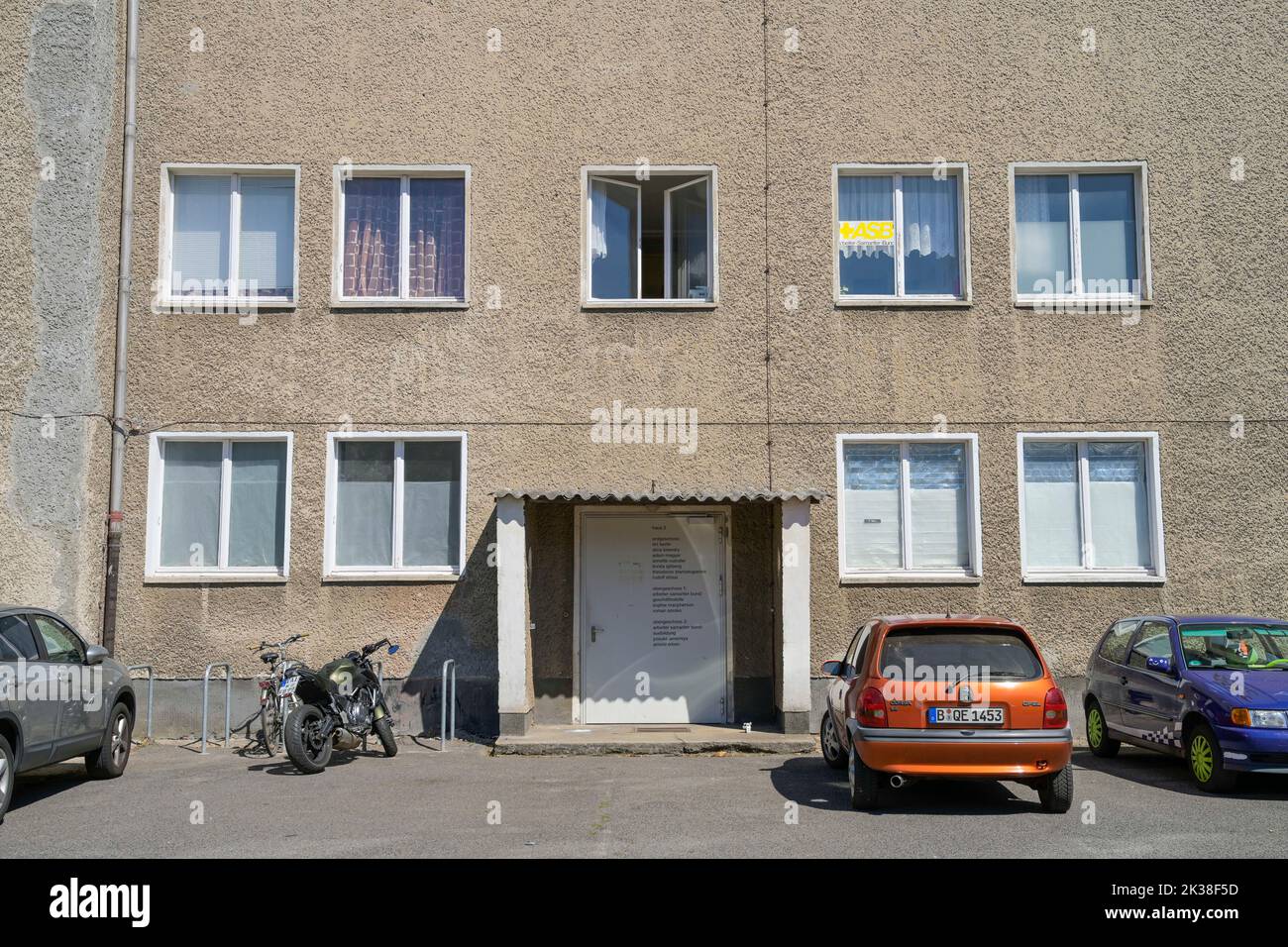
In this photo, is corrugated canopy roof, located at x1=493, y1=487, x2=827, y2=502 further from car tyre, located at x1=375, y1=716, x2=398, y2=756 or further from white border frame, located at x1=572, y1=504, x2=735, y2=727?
car tyre, located at x1=375, y1=716, x2=398, y2=756

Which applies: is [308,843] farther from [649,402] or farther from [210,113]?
[210,113]

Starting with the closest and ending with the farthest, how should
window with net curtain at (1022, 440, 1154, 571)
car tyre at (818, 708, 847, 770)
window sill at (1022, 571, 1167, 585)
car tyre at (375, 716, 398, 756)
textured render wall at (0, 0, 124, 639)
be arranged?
car tyre at (818, 708, 847, 770) → car tyre at (375, 716, 398, 756) → textured render wall at (0, 0, 124, 639) → window sill at (1022, 571, 1167, 585) → window with net curtain at (1022, 440, 1154, 571)

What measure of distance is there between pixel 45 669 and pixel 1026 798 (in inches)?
322

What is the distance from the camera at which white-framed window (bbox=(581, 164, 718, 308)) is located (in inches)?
563

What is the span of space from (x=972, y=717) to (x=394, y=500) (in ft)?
25.1

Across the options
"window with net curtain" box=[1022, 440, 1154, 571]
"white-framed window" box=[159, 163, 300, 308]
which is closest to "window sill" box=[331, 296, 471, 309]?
"white-framed window" box=[159, 163, 300, 308]

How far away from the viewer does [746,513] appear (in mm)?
14000

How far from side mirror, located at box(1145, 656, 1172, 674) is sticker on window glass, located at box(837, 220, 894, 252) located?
5917 millimetres

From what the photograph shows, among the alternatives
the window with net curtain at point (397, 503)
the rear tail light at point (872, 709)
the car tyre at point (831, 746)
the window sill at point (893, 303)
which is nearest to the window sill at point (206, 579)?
the window with net curtain at point (397, 503)

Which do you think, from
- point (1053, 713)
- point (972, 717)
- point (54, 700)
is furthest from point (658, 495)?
point (54, 700)

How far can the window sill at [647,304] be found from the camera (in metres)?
14.1

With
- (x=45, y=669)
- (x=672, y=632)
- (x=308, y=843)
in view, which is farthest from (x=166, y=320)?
(x=308, y=843)

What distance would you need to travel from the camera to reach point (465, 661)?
44.6 ft

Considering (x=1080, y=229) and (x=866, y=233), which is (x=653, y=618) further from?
(x=1080, y=229)
